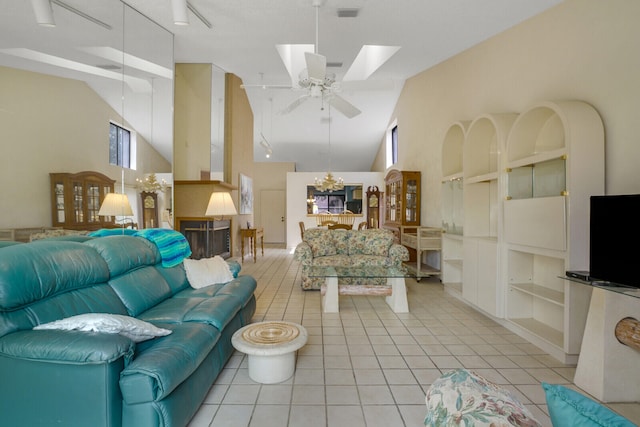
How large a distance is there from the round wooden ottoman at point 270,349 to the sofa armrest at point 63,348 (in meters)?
0.84

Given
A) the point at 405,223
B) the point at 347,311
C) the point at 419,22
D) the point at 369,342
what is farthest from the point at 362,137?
the point at 369,342

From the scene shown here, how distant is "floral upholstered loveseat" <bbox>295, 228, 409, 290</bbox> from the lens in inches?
184

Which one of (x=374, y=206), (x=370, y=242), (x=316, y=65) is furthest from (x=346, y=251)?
(x=374, y=206)

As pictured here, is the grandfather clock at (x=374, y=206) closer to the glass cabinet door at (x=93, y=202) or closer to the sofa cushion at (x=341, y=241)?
the sofa cushion at (x=341, y=241)

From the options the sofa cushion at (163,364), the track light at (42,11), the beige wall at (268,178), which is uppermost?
the track light at (42,11)

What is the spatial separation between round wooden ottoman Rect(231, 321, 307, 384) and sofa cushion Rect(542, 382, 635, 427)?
1.71 m

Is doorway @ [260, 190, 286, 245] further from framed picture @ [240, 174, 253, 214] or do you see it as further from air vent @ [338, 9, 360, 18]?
air vent @ [338, 9, 360, 18]

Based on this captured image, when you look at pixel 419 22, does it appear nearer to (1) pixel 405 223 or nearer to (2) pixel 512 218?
(2) pixel 512 218

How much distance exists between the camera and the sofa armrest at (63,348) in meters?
1.42

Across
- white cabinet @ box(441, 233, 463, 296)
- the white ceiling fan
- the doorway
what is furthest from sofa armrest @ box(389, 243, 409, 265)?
the doorway

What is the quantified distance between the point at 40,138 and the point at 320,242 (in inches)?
137

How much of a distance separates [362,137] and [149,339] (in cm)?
883

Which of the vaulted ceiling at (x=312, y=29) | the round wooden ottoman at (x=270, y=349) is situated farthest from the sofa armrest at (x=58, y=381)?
the vaulted ceiling at (x=312, y=29)

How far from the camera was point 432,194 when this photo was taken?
580 cm
